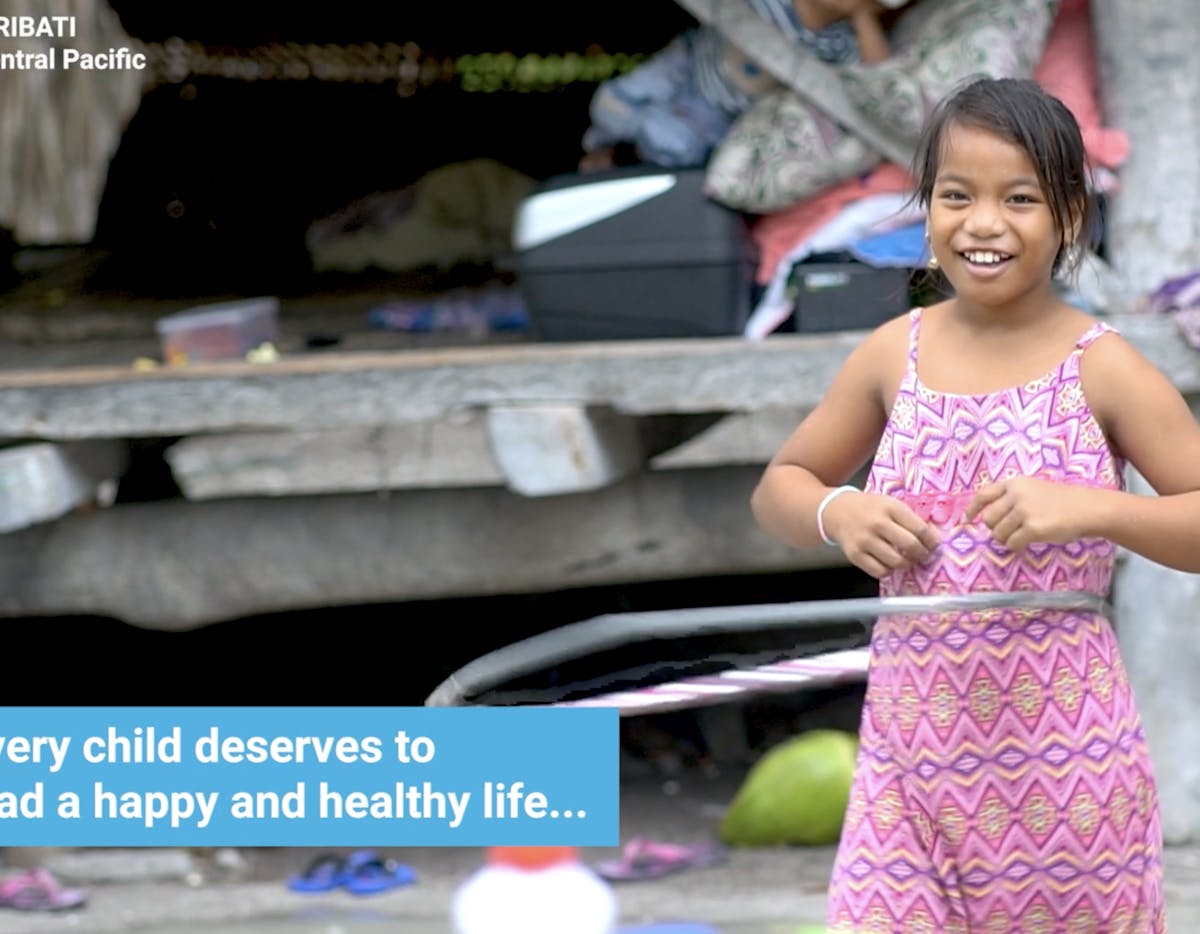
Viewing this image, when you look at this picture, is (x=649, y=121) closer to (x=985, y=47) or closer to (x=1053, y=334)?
(x=985, y=47)

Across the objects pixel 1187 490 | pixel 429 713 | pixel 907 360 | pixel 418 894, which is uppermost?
pixel 907 360

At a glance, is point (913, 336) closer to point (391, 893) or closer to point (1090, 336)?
point (1090, 336)

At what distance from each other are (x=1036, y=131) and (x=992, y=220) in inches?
4.0

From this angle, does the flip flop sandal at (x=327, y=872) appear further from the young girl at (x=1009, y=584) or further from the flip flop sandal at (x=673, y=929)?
the young girl at (x=1009, y=584)

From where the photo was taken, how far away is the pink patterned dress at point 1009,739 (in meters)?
2.06

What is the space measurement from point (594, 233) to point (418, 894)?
164 centimetres

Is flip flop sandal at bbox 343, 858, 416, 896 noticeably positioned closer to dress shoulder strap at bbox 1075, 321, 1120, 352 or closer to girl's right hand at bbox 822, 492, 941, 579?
girl's right hand at bbox 822, 492, 941, 579

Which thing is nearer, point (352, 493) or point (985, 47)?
point (985, 47)

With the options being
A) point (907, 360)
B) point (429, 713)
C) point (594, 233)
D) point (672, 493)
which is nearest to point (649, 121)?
point (594, 233)

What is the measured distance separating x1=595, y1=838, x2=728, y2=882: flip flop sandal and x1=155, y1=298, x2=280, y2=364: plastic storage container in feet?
5.21

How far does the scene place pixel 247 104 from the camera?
9.70 metres

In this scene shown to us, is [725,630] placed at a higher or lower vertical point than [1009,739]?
higher

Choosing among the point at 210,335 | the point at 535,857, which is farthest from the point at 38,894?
the point at 535,857

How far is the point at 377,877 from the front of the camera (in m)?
4.92
